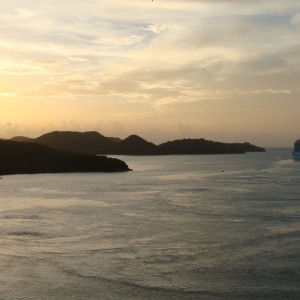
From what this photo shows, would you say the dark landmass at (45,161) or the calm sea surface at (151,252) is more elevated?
the dark landmass at (45,161)

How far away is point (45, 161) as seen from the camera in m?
135

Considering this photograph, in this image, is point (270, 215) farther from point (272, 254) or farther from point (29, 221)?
point (29, 221)

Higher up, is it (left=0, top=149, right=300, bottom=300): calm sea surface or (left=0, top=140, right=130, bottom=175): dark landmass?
(left=0, top=140, right=130, bottom=175): dark landmass

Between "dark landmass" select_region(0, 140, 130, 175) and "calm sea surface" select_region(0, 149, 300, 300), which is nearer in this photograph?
"calm sea surface" select_region(0, 149, 300, 300)

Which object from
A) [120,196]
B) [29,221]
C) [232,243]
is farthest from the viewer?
[120,196]

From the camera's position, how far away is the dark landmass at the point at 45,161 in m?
128

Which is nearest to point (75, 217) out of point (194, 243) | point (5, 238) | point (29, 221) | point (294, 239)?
point (29, 221)

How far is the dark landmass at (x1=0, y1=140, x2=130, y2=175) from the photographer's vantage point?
128375 mm

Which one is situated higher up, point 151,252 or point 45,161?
point 45,161

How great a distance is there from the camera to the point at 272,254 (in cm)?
2617

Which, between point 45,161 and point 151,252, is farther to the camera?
point 45,161

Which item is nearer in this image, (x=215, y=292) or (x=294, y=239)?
(x=215, y=292)

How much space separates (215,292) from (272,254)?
7303 mm

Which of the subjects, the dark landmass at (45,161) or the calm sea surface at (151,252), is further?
the dark landmass at (45,161)
